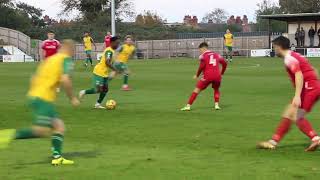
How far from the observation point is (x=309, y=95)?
10.1 meters

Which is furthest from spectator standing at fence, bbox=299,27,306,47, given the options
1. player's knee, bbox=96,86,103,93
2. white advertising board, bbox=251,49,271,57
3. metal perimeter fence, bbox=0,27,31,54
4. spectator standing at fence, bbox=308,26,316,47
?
player's knee, bbox=96,86,103,93

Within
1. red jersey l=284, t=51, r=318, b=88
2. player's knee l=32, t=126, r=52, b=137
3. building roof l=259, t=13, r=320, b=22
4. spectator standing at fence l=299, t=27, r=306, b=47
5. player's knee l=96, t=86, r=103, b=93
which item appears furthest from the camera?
building roof l=259, t=13, r=320, b=22

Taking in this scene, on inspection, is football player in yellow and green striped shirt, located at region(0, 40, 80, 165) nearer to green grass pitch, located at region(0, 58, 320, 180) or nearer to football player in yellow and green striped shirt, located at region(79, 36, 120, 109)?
green grass pitch, located at region(0, 58, 320, 180)

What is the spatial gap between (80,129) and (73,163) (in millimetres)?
3910

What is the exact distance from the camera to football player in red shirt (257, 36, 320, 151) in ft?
32.3

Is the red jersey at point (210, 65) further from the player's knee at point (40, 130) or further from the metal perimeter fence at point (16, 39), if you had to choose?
the metal perimeter fence at point (16, 39)

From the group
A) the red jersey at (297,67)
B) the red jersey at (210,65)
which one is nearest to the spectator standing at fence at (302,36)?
the red jersey at (210,65)

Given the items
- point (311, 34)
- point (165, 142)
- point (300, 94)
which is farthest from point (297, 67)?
point (311, 34)

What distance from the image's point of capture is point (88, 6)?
89.8 metres

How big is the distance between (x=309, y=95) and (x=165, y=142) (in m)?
2.64

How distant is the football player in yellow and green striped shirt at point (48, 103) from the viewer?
8648 millimetres

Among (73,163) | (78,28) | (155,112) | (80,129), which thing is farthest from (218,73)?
(78,28)

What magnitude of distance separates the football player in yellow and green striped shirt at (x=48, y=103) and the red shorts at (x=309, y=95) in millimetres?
3711

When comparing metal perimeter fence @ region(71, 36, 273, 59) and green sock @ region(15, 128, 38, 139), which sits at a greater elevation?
metal perimeter fence @ region(71, 36, 273, 59)
